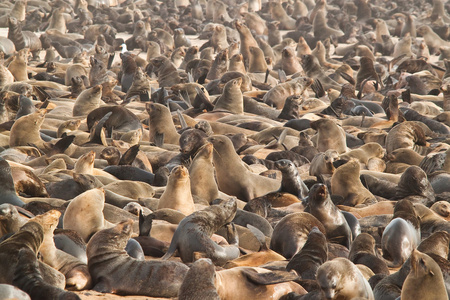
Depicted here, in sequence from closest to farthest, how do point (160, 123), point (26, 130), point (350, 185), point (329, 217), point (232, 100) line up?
point (329, 217) → point (350, 185) → point (26, 130) → point (160, 123) → point (232, 100)

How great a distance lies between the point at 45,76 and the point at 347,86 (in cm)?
587

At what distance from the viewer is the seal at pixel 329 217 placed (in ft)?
19.5

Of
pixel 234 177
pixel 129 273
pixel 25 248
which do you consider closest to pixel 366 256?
pixel 129 273

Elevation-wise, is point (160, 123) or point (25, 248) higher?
point (25, 248)

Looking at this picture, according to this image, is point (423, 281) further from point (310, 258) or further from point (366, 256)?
point (366, 256)

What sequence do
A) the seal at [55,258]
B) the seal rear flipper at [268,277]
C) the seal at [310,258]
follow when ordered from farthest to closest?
the seal at [310,258]
the seal at [55,258]
the seal rear flipper at [268,277]

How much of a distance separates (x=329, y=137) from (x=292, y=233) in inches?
182

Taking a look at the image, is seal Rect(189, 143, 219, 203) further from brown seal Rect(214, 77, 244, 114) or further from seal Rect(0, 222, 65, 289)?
brown seal Rect(214, 77, 244, 114)

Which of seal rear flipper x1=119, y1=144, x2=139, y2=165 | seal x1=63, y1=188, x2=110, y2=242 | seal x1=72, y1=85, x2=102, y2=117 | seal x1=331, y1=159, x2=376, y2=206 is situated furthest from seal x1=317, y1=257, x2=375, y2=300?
seal x1=72, y1=85, x2=102, y2=117

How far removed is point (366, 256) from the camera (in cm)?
504

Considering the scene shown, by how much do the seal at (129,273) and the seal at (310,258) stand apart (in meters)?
0.73

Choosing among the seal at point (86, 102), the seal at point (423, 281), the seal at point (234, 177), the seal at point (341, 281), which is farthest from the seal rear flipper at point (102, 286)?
the seal at point (86, 102)

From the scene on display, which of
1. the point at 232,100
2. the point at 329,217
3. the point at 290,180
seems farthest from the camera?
the point at 232,100

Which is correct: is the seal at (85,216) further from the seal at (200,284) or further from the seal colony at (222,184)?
the seal at (200,284)
